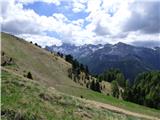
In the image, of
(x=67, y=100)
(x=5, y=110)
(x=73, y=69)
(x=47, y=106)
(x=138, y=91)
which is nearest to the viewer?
(x=5, y=110)

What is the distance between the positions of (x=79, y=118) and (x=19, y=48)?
11467cm

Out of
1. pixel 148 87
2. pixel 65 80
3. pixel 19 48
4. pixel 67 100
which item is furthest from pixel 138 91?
pixel 67 100

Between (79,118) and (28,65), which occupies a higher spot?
(28,65)

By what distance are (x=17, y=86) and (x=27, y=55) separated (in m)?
110

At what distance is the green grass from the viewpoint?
81.0 ft

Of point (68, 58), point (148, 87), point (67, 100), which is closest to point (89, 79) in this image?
point (68, 58)

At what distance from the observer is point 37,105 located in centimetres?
2694

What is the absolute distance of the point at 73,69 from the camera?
16275cm

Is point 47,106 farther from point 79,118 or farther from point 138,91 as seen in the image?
point 138,91

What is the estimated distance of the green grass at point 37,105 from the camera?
972 inches

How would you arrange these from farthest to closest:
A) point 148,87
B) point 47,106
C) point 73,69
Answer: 1. point 148,87
2. point 73,69
3. point 47,106

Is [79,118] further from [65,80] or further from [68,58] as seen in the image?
[68,58]

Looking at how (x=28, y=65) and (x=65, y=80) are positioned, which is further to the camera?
(x=65, y=80)

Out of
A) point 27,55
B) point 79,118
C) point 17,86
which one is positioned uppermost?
point 27,55
